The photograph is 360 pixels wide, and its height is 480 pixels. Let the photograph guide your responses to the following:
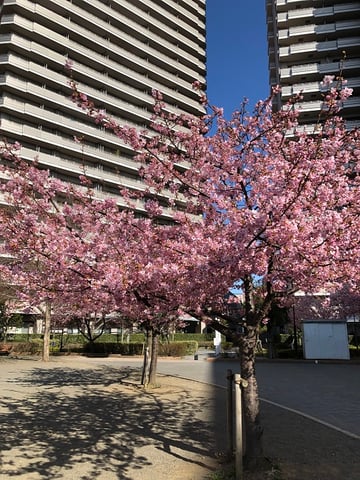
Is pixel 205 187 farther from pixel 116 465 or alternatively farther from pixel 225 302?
pixel 116 465

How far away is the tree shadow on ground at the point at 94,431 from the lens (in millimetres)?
6044

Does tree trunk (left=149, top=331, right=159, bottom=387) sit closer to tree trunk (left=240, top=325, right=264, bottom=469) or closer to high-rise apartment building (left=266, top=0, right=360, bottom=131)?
tree trunk (left=240, top=325, right=264, bottom=469)

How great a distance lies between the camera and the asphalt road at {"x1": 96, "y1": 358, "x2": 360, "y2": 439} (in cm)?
920

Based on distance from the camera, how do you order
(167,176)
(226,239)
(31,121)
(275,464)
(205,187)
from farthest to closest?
1. (31,121)
2. (167,176)
3. (205,187)
4. (275,464)
5. (226,239)

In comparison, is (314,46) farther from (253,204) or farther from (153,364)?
(253,204)

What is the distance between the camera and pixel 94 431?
26.4 ft

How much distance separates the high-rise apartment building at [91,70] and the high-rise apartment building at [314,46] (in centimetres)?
1820

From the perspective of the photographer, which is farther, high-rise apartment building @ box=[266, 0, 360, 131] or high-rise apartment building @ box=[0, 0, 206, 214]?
high-rise apartment building @ box=[266, 0, 360, 131]

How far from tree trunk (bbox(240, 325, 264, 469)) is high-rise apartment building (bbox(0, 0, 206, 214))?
137 feet

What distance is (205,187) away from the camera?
264 inches

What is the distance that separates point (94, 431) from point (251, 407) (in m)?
3.64

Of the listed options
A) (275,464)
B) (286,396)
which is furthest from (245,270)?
(286,396)

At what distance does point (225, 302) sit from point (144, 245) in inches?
68.9

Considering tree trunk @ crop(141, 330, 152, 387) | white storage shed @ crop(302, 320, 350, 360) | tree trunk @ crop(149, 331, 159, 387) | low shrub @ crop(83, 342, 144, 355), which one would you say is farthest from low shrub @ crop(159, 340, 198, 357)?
tree trunk @ crop(149, 331, 159, 387)
